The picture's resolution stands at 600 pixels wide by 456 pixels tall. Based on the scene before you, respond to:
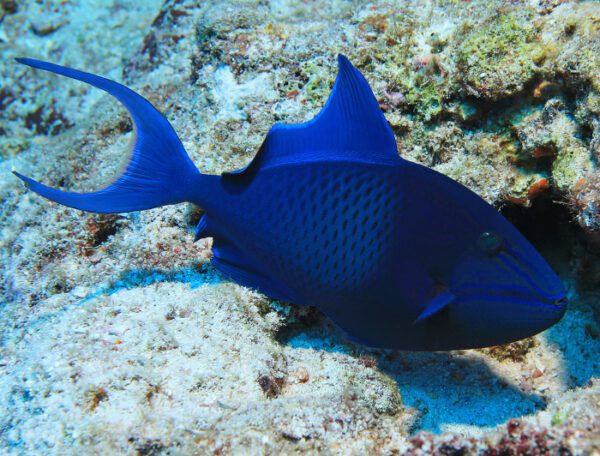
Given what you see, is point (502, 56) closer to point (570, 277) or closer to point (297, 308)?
point (570, 277)

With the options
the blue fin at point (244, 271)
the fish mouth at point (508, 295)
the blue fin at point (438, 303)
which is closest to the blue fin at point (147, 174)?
the blue fin at point (244, 271)

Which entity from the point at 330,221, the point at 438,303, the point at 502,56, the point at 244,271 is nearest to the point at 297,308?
the point at 244,271

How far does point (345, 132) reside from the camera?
6.11 feet

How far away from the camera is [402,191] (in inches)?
71.0

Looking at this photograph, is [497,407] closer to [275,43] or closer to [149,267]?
[149,267]

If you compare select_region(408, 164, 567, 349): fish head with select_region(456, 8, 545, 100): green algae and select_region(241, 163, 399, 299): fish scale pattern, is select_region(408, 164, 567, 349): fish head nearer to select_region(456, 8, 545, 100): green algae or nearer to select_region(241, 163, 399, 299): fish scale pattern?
select_region(241, 163, 399, 299): fish scale pattern

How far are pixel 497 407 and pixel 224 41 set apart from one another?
3043mm

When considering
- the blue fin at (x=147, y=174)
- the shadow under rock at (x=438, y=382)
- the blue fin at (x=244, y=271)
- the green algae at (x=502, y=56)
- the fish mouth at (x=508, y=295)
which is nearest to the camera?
the fish mouth at (x=508, y=295)

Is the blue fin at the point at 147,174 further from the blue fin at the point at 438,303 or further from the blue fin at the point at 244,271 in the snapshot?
the blue fin at the point at 438,303

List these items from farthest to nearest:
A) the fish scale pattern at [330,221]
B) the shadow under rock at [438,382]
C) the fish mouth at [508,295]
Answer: the shadow under rock at [438,382]
the fish scale pattern at [330,221]
the fish mouth at [508,295]

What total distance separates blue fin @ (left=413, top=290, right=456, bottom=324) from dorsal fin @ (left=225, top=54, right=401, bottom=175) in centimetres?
58

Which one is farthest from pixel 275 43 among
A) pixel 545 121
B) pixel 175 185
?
pixel 545 121

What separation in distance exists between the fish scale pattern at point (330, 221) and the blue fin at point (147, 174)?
15.2 inches

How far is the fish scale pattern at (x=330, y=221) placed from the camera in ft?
5.93
